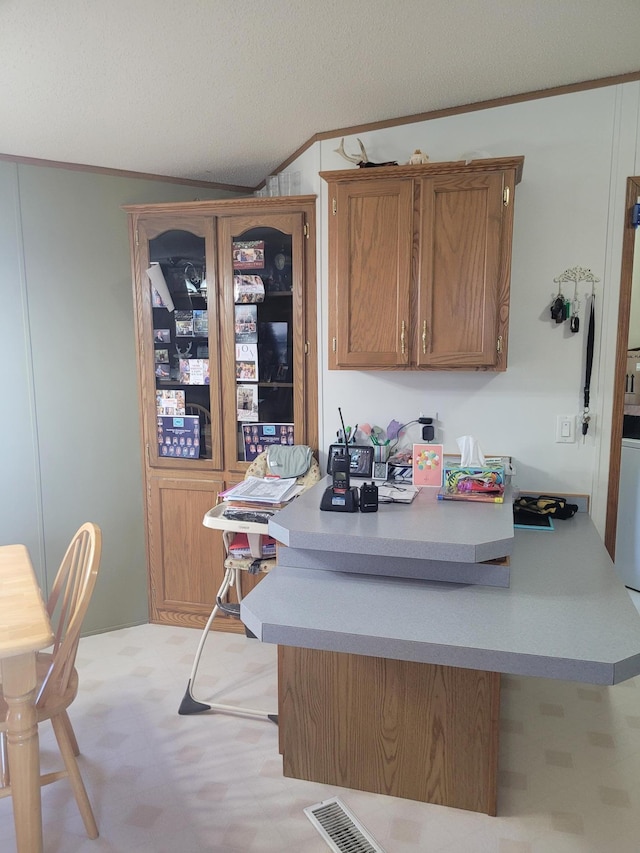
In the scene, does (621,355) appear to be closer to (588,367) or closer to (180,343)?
(588,367)

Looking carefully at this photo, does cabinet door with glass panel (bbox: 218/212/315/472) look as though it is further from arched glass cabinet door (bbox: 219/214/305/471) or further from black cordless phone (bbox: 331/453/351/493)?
black cordless phone (bbox: 331/453/351/493)

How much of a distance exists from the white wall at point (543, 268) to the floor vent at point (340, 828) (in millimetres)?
1509

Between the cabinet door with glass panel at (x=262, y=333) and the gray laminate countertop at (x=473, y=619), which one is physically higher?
the cabinet door with glass panel at (x=262, y=333)

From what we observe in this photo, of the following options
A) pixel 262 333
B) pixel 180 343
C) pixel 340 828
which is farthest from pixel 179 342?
pixel 340 828

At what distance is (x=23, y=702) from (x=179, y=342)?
1.95m

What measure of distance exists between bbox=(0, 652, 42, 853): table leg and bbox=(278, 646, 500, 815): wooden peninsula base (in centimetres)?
80

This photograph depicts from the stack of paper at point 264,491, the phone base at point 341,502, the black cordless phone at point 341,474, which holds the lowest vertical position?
the stack of paper at point 264,491

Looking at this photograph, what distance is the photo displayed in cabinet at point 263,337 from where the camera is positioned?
300 centimetres

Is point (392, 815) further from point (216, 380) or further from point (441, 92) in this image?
point (441, 92)

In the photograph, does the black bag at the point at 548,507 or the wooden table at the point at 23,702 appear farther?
the black bag at the point at 548,507

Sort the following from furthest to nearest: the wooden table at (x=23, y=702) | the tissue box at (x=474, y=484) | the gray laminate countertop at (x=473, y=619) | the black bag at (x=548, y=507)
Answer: the black bag at (x=548, y=507) → the tissue box at (x=474, y=484) → the wooden table at (x=23, y=702) → the gray laminate countertop at (x=473, y=619)

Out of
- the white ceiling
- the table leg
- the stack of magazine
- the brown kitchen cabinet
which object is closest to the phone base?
the stack of magazine

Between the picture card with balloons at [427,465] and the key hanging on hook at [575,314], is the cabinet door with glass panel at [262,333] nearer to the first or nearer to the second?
the picture card with balloons at [427,465]

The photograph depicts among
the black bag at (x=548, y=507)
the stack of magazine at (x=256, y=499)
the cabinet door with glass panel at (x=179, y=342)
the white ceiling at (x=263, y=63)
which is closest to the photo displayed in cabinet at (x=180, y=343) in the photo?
the cabinet door with glass panel at (x=179, y=342)
